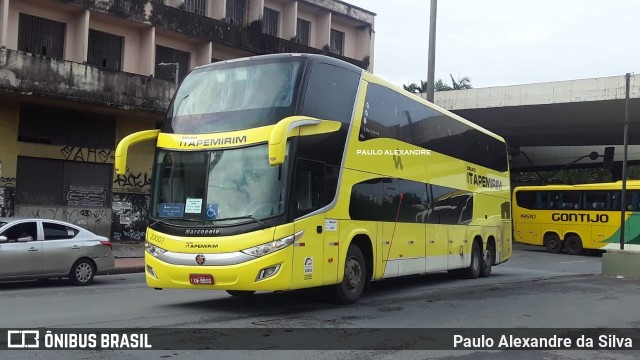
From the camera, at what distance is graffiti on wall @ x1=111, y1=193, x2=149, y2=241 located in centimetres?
2334

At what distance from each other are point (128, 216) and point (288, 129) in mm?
17072

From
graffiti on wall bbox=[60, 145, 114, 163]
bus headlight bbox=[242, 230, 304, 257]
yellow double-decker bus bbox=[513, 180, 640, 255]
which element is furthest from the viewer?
yellow double-decker bus bbox=[513, 180, 640, 255]

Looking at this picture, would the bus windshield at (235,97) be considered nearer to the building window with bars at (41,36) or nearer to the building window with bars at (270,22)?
the building window with bars at (41,36)

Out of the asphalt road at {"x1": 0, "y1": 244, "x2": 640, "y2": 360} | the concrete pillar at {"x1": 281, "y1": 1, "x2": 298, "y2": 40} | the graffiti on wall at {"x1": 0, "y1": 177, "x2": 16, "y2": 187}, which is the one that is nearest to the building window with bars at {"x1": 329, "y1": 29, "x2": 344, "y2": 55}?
the concrete pillar at {"x1": 281, "y1": 1, "x2": 298, "y2": 40}

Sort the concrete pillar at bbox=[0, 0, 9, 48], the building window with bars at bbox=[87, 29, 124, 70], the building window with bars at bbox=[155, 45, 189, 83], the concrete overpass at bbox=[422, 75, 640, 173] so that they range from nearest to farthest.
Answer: the concrete pillar at bbox=[0, 0, 9, 48] → the building window with bars at bbox=[87, 29, 124, 70] → the building window with bars at bbox=[155, 45, 189, 83] → the concrete overpass at bbox=[422, 75, 640, 173]

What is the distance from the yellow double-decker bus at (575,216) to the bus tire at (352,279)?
20693 mm

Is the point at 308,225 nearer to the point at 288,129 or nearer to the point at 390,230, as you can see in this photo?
the point at 288,129

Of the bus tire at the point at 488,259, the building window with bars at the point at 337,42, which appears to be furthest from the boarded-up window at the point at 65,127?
the bus tire at the point at 488,259

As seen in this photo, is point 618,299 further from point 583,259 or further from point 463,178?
point 583,259

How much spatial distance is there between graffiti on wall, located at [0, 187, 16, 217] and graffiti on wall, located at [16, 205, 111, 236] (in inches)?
10.1

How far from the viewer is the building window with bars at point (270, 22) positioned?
28.7 m

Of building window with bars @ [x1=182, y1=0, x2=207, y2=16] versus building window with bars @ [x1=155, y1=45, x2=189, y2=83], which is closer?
building window with bars @ [x1=155, y1=45, x2=189, y2=83]

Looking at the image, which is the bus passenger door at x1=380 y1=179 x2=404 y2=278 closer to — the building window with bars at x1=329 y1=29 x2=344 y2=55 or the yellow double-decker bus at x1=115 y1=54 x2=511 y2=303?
the yellow double-decker bus at x1=115 y1=54 x2=511 y2=303

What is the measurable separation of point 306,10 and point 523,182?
22577 mm
